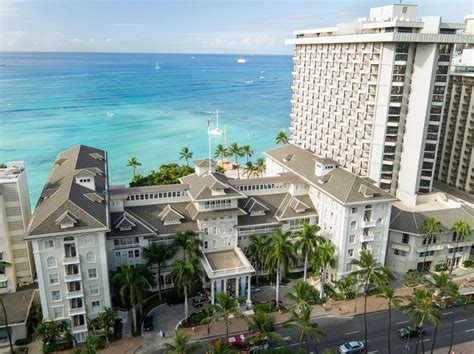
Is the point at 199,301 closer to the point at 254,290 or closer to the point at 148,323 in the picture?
the point at 148,323

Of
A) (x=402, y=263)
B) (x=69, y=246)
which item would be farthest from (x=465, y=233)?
(x=69, y=246)

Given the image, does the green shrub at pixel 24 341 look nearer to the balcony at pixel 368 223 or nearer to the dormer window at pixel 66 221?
the dormer window at pixel 66 221

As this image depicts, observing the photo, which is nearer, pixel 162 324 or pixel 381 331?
pixel 381 331

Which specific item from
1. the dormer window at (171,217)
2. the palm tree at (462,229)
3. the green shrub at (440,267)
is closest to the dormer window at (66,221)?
the dormer window at (171,217)

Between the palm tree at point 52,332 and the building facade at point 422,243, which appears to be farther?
the building facade at point 422,243

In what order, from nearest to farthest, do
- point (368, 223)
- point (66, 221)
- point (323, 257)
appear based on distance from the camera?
point (66, 221) → point (323, 257) → point (368, 223)

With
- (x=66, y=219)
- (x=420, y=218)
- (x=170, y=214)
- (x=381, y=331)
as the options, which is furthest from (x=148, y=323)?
(x=420, y=218)
